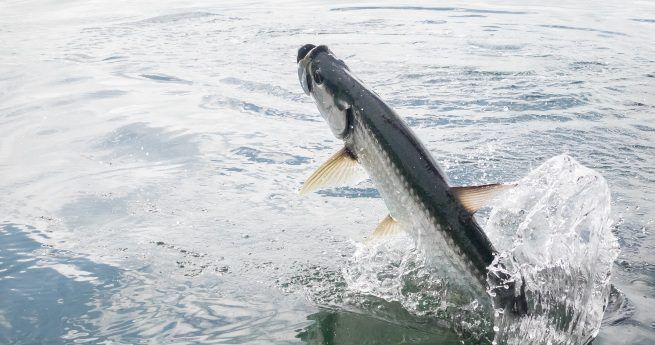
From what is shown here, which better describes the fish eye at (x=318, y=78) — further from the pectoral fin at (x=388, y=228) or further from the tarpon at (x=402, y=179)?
the pectoral fin at (x=388, y=228)

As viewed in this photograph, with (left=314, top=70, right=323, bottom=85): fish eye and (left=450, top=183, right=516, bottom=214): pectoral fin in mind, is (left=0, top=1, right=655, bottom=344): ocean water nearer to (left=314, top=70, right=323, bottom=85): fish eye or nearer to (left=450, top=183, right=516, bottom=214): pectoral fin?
(left=450, top=183, right=516, bottom=214): pectoral fin

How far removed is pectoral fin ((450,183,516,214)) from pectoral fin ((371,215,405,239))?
1.81 ft

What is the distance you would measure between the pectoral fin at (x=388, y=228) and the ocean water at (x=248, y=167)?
43cm

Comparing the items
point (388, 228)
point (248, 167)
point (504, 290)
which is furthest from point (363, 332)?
point (248, 167)

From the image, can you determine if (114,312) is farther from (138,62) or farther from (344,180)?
(138,62)

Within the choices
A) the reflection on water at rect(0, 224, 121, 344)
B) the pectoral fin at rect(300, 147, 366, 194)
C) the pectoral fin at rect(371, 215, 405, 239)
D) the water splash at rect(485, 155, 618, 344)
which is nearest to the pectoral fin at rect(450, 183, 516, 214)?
the water splash at rect(485, 155, 618, 344)

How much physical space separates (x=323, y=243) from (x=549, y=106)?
5547mm

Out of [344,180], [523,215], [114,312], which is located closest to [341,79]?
[344,180]

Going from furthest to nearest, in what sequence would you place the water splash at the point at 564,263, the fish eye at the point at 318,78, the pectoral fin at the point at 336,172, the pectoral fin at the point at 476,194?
the fish eye at the point at 318,78 → the pectoral fin at the point at 336,172 → the water splash at the point at 564,263 → the pectoral fin at the point at 476,194

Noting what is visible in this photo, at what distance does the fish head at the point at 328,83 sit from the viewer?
4.11 m

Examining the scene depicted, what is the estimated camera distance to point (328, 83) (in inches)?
164

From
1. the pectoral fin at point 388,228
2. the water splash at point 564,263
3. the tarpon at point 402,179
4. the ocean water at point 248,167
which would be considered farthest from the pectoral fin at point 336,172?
the water splash at point 564,263

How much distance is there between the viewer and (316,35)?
1647cm

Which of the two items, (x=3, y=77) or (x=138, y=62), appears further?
(x=138, y=62)
